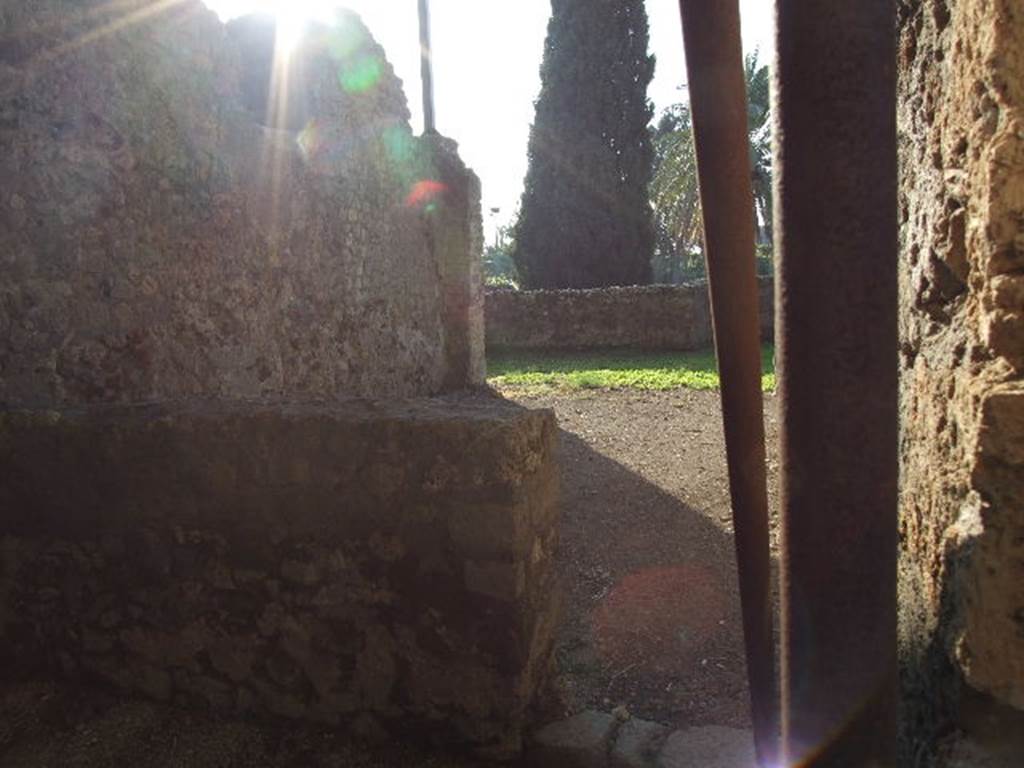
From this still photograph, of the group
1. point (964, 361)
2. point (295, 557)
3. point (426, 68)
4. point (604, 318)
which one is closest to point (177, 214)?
point (295, 557)

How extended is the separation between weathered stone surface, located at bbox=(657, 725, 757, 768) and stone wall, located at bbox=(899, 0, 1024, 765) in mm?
922

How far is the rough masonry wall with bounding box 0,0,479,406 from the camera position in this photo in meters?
3.23

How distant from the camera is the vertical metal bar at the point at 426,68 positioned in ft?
32.6

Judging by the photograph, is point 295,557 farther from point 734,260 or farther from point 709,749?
point 734,260

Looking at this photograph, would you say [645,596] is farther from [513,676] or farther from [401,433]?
[401,433]

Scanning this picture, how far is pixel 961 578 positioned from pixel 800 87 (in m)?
0.53

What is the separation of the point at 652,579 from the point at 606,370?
7.41 metres

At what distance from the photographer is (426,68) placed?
10492 mm

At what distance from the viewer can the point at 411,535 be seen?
2.09 m

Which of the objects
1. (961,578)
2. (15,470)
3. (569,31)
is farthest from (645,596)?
(569,31)

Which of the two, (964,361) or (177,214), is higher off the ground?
(177,214)

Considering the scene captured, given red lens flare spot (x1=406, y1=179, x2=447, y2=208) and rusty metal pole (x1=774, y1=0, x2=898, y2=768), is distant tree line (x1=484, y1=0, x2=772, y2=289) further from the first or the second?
rusty metal pole (x1=774, y1=0, x2=898, y2=768)

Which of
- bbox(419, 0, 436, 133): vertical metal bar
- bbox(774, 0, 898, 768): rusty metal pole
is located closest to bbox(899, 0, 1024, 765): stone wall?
bbox(774, 0, 898, 768): rusty metal pole

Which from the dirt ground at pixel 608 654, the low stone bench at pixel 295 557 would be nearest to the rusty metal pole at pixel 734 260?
the low stone bench at pixel 295 557
